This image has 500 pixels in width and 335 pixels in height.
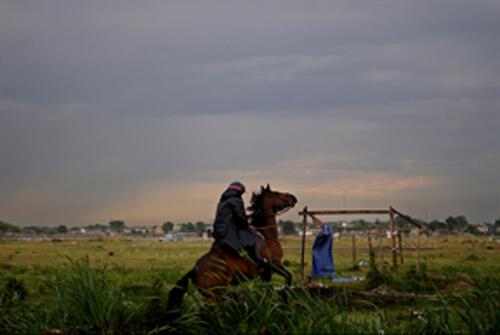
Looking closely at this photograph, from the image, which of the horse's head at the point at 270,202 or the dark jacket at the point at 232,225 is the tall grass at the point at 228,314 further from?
the horse's head at the point at 270,202

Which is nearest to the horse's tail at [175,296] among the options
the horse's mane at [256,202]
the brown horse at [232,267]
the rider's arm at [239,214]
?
the brown horse at [232,267]

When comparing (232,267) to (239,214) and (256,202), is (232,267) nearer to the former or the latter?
(239,214)

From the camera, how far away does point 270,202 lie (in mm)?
16406

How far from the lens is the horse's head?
1619 cm

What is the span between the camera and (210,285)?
11273mm

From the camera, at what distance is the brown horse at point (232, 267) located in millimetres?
10781

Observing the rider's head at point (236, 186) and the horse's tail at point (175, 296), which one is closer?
the horse's tail at point (175, 296)

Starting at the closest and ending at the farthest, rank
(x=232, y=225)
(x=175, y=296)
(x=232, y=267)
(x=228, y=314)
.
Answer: (x=228, y=314) < (x=175, y=296) < (x=232, y=267) < (x=232, y=225)

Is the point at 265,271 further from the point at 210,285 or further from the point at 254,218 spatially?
the point at 254,218

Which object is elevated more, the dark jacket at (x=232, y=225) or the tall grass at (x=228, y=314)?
the dark jacket at (x=232, y=225)

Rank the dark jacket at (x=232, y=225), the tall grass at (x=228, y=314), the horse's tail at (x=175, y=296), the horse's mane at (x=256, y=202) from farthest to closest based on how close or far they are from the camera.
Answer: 1. the horse's mane at (x=256, y=202)
2. the dark jacket at (x=232, y=225)
3. the horse's tail at (x=175, y=296)
4. the tall grass at (x=228, y=314)

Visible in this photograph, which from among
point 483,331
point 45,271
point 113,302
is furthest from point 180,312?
point 45,271

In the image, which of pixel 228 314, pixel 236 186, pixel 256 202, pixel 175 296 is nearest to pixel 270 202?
pixel 256 202

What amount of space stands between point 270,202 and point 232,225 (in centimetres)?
436
